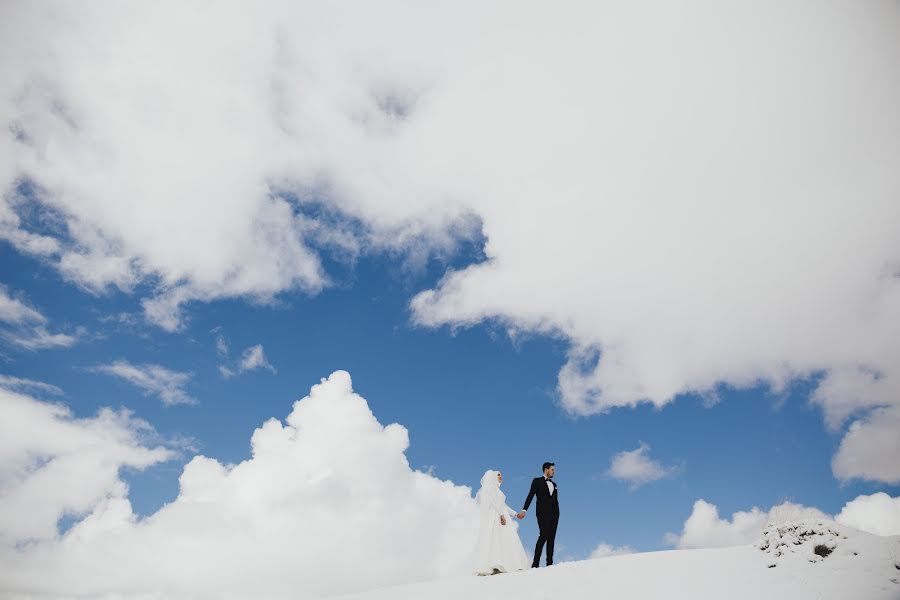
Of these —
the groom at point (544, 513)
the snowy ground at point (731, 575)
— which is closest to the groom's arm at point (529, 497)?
the groom at point (544, 513)

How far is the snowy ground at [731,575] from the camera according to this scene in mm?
11094

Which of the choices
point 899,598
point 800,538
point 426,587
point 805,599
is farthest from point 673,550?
point 426,587

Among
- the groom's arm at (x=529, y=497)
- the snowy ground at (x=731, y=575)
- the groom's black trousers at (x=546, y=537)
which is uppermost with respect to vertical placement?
the groom's arm at (x=529, y=497)

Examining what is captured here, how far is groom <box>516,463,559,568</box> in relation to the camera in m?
15.3

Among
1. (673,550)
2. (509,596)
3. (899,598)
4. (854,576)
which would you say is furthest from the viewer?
(673,550)

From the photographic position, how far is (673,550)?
14945mm

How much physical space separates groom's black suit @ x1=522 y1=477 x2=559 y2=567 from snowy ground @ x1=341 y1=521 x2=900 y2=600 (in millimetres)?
637

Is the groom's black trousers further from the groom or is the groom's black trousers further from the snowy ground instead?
the snowy ground

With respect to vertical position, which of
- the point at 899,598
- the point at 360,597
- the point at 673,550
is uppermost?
the point at 673,550

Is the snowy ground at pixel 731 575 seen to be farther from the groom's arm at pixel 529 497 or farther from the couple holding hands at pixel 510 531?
the groom's arm at pixel 529 497

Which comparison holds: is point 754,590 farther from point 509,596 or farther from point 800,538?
point 509,596

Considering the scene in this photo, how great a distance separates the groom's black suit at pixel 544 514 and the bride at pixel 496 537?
0.57 meters

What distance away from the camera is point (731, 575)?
40.6ft

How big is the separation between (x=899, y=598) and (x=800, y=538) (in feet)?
9.65
